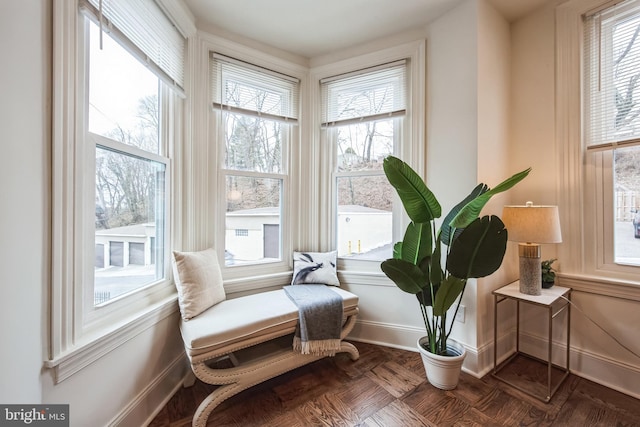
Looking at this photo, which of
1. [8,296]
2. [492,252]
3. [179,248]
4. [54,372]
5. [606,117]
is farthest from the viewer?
[179,248]

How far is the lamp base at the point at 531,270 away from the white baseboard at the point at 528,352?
1.73 feet

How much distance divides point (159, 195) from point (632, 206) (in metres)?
3.15

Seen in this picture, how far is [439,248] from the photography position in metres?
1.55

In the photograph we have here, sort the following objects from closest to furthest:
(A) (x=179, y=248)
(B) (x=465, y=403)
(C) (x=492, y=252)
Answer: (C) (x=492, y=252)
(B) (x=465, y=403)
(A) (x=179, y=248)

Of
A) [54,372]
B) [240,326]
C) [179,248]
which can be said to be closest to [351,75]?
[179,248]

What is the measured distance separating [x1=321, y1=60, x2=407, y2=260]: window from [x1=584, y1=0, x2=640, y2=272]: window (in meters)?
1.27

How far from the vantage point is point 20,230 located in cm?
87

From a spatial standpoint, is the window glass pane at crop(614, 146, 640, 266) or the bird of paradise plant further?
the window glass pane at crop(614, 146, 640, 266)

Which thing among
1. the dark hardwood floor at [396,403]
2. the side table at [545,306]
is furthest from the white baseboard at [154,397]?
the side table at [545,306]

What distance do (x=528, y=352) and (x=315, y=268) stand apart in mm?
1849

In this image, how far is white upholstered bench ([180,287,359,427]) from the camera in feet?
4.44

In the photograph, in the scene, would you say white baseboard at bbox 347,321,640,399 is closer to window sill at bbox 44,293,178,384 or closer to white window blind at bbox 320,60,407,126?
window sill at bbox 44,293,178,384

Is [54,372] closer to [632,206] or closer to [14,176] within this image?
[14,176]

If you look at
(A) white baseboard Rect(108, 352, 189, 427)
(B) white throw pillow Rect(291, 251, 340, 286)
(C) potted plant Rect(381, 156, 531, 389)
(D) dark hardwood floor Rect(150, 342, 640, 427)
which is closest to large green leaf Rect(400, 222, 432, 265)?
(C) potted plant Rect(381, 156, 531, 389)
